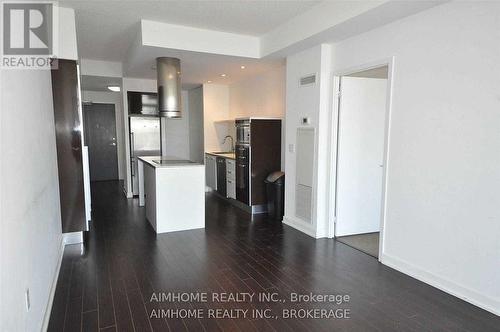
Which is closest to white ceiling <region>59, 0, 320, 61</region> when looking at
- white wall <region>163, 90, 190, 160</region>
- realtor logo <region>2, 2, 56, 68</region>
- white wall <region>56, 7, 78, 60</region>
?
white wall <region>56, 7, 78, 60</region>

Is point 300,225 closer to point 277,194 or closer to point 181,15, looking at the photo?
point 277,194

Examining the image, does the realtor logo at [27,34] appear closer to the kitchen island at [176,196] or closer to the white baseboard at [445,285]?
the kitchen island at [176,196]

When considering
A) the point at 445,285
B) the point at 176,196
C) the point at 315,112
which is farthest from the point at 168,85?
the point at 445,285

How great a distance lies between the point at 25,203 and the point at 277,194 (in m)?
3.66

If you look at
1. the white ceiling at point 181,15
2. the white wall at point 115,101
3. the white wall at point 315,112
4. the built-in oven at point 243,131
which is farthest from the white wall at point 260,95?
the white wall at point 115,101

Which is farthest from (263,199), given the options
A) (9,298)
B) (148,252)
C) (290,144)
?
(9,298)

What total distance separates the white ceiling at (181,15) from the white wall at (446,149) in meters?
1.19

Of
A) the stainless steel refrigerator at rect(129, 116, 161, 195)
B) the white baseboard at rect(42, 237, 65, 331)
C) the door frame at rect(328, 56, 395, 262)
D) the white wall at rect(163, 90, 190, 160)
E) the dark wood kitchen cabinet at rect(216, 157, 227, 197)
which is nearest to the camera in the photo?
the white baseboard at rect(42, 237, 65, 331)

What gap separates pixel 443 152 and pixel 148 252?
3.21 meters

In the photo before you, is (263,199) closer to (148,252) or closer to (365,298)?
(148,252)

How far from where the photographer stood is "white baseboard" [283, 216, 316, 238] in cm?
436

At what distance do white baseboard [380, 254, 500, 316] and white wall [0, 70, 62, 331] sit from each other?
3120 millimetres

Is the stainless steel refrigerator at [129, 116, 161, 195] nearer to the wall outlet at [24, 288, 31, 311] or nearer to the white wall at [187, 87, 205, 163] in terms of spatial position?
the white wall at [187, 87, 205, 163]

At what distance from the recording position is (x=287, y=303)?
105 inches
